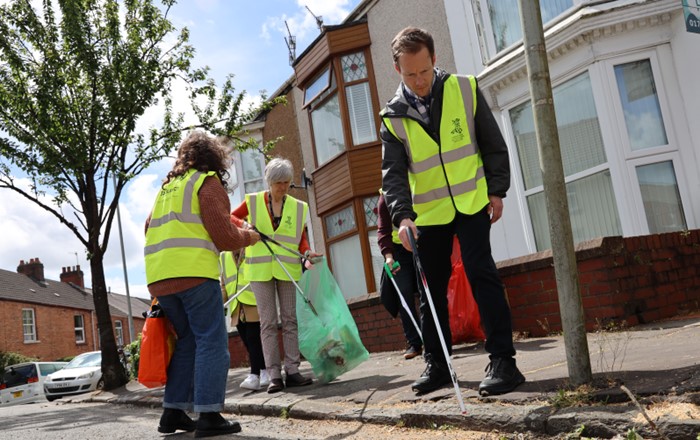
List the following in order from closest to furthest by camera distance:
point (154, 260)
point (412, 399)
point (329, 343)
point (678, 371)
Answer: point (678, 371) < point (412, 399) < point (154, 260) < point (329, 343)

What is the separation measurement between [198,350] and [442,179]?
1911 millimetres

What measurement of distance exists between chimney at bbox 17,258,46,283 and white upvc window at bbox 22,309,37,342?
19.6ft

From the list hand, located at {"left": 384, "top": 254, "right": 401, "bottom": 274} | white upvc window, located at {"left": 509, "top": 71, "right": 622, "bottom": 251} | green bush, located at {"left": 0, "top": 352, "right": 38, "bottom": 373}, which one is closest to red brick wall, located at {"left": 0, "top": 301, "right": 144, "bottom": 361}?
green bush, located at {"left": 0, "top": 352, "right": 38, "bottom": 373}

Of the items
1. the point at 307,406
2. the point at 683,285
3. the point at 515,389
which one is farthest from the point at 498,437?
the point at 683,285

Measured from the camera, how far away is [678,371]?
3.07 meters

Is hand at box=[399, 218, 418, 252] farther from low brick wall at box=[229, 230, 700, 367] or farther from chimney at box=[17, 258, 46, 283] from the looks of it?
chimney at box=[17, 258, 46, 283]

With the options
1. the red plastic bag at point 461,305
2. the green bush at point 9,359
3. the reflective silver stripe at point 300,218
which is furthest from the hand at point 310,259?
the green bush at point 9,359

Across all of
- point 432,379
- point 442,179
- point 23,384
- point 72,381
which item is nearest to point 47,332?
point 23,384

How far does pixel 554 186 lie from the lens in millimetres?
3283

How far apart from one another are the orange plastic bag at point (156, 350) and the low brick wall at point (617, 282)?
324 cm

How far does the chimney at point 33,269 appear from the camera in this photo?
43.5 m

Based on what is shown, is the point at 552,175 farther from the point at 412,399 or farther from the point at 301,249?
the point at 301,249

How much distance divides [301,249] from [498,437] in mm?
3474

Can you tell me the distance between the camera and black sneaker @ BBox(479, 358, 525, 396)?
3441 mm
